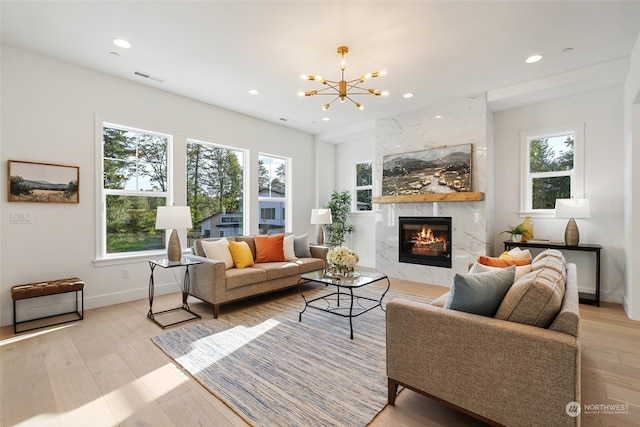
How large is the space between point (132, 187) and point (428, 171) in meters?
4.54

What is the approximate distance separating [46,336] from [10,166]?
71.9 inches

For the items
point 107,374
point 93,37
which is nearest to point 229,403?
point 107,374

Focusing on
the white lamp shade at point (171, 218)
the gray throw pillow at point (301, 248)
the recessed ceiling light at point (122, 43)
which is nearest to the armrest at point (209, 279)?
the white lamp shade at point (171, 218)

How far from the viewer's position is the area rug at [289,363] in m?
1.86

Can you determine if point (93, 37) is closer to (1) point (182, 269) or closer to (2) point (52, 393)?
(1) point (182, 269)

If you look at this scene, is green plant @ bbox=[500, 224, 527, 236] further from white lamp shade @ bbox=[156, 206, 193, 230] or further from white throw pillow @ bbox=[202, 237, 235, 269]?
white lamp shade @ bbox=[156, 206, 193, 230]

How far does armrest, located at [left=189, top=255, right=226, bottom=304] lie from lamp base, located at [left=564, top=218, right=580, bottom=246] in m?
4.49

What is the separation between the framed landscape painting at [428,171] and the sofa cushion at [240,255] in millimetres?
2819

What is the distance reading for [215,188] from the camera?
5.16m

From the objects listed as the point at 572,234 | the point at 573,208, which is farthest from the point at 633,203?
the point at 572,234

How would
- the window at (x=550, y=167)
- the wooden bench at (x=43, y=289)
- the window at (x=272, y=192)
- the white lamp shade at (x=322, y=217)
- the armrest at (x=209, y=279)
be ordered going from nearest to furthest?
1. the wooden bench at (x=43, y=289)
2. the armrest at (x=209, y=279)
3. the window at (x=550, y=167)
4. the white lamp shade at (x=322, y=217)
5. the window at (x=272, y=192)

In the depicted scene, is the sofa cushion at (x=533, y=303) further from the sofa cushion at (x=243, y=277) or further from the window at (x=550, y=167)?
the window at (x=550, y=167)

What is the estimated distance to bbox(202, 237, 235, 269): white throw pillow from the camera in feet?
12.5

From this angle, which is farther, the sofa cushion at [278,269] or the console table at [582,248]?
the sofa cushion at [278,269]
